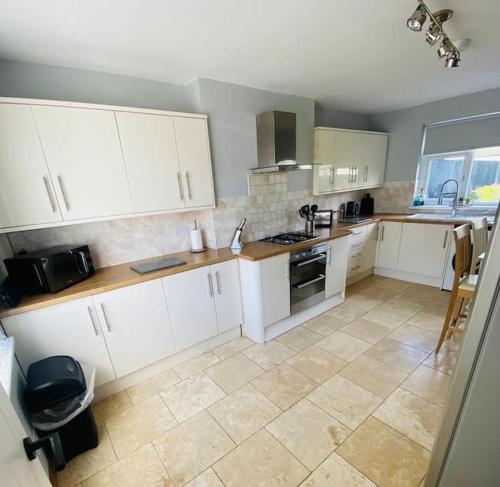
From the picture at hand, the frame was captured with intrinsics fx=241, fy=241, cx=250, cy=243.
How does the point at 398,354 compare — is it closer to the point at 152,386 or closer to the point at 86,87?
the point at 152,386

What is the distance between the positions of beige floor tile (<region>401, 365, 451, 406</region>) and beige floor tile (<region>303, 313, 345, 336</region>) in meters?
0.74

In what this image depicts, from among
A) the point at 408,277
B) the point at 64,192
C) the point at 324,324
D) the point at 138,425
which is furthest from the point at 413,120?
the point at 138,425

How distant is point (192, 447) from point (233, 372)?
1.95 ft

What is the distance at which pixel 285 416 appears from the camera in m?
1.55

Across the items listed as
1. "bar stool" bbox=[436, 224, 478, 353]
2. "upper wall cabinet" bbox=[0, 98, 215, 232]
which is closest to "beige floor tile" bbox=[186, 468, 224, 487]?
"upper wall cabinet" bbox=[0, 98, 215, 232]

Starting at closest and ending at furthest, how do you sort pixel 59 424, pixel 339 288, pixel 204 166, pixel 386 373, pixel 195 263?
pixel 59 424 → pixel 386 373 → pixel 195 263 → pixel 204 166 → pixel 339 288

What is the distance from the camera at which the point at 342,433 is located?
1422 mm

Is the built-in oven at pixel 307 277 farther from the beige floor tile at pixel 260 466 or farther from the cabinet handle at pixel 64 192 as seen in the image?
the cabinet handle at pixel 64 192

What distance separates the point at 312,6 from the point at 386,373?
242 cm

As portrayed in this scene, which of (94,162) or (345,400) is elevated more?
(94,162)

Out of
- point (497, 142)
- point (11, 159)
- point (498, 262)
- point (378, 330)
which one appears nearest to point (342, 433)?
point (378, 330)

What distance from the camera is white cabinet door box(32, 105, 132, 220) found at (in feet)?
5.00

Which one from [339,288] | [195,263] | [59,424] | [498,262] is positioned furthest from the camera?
[339,288]

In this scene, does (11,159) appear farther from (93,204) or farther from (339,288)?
(339,288)
